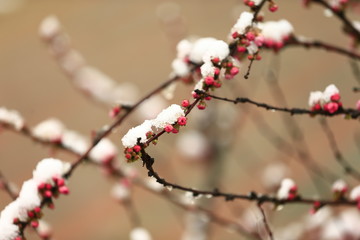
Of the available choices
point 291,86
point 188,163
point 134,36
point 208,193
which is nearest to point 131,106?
point 208,193

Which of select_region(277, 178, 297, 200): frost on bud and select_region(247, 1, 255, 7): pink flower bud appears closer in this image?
select_region(247, 1, 255, 7): pink flower bud

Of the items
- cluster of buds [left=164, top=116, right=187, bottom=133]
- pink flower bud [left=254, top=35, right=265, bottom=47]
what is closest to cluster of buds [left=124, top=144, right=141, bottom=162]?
cluster of buds [left=164, top=116, right=187, bottom=133]

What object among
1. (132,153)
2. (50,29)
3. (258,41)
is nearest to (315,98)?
(258,41)

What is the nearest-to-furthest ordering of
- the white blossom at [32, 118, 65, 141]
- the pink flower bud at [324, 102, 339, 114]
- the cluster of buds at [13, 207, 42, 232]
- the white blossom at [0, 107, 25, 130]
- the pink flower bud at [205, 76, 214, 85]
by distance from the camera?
the pink flower bud at [205, 76, 214, 85], the pink flower bud at [324, 102, 339, 114], the cluster of buds at [13, 207, 42, 232], the white blossom at [0, 107, 25, 130], the white blossom at [32, 118, 65, 141]

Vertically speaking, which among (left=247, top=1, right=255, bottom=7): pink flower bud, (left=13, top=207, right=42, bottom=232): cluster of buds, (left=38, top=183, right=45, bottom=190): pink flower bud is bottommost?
(left=13, top=207, right=42, bottom=232): cluster of buds

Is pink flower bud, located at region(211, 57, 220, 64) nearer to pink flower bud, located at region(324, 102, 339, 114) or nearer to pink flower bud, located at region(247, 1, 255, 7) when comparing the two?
pink flower bud, located at region(247, 1, 255, 7)

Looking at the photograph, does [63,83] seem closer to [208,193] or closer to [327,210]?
[327,210]
